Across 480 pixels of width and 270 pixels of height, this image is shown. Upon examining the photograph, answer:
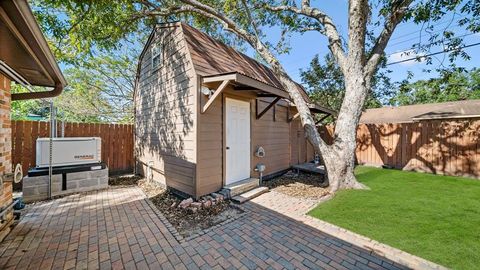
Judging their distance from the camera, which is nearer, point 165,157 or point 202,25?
point 165,157

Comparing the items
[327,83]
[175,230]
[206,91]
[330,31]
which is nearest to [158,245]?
[175,230]

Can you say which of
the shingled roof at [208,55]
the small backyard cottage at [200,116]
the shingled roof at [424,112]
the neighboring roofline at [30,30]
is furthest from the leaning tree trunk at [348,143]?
the shingled roof at [424,112]

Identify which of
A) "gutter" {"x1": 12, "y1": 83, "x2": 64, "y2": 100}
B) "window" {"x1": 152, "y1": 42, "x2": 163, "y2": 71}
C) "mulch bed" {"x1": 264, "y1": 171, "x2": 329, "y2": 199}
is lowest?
"mulch bed" {"x1": 264, "y1": 171, "x2": 329, "y2": 199}

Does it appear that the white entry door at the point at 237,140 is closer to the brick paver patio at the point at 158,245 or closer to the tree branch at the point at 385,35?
the brick paver patio at the point at 158,245

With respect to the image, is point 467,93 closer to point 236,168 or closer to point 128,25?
point 236,168

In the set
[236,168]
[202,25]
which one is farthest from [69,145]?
[202,25]

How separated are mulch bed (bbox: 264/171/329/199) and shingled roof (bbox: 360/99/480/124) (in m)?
8.64

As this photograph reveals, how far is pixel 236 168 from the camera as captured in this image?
5.31 meters

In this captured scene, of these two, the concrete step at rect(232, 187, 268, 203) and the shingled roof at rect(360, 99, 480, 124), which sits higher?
the shingled roof at rect(360, 99, 480, 124)

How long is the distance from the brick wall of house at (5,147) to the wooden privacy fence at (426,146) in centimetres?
1166

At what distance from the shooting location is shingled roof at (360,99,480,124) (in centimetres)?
1150

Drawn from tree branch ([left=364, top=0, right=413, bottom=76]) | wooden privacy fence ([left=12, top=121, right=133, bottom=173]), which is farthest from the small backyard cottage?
tree branch ([left=364, top=0, right=413, bottom=76])

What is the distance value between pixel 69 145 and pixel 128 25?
12.7ft

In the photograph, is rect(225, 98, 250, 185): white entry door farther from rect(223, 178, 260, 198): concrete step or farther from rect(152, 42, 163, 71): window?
rect(152, 42, 163, 71): window
